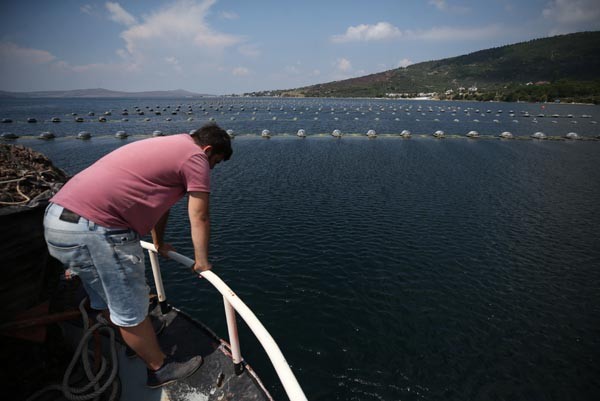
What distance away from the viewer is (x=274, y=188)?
73.7 feet

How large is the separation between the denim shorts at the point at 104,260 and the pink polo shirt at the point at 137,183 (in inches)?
5.2

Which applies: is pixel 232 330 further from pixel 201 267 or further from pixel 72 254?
pixel 72 254

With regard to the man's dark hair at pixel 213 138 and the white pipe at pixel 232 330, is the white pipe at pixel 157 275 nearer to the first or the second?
the white pipe at pixel 232 330

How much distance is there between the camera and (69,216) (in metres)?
2.79

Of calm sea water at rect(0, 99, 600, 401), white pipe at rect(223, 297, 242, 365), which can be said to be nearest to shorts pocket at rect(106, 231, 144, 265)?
white pipe at rect(223, 297, 242, 365)

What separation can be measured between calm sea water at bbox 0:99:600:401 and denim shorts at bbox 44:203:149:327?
5.52 m

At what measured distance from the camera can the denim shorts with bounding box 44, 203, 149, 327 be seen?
110 inches

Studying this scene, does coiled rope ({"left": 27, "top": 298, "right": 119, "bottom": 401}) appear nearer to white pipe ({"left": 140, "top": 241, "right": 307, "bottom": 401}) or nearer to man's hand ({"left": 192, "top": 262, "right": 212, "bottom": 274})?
man's hand ({"left": 192, "top": 262, "right": 212, "bottom": 274})

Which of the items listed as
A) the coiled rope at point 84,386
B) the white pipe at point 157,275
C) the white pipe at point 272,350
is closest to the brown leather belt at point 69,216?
the coiled rope at point 84,386

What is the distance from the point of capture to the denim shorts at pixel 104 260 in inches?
110

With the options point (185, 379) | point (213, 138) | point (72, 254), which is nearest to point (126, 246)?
point (72, 254)

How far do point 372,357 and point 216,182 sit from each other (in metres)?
19.1

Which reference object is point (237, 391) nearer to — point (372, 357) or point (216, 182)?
point (372, 357)

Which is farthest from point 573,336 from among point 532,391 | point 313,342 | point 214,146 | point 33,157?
point 33,157
